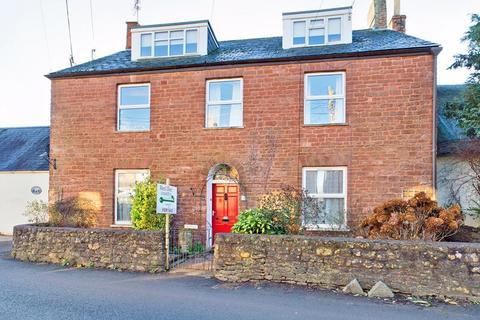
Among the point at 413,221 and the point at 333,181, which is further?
the point at 333,181

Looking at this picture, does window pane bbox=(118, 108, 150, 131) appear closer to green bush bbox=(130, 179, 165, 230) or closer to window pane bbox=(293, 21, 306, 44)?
green bush bbox=(130, 179, 165, 230)

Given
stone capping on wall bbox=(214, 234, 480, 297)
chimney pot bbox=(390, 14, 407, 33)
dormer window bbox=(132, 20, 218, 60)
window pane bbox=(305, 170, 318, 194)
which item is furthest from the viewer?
chimney pot bbox=(390, 14, 407, 33)

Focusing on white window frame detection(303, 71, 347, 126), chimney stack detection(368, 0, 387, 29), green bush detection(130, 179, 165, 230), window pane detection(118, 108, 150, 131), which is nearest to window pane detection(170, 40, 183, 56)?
window pane detection(118, 108, 150, 131)

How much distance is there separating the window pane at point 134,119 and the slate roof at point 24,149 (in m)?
6.32

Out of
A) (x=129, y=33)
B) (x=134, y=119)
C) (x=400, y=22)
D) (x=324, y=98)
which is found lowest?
(x=134, y=119)

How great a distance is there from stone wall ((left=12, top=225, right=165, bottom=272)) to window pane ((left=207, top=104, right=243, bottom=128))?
4.56m

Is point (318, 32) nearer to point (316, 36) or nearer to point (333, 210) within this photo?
point (316, 36)

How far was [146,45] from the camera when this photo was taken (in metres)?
13.8

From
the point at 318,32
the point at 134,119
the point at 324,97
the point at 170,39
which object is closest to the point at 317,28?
the point at 318,32

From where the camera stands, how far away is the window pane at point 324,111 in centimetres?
1144

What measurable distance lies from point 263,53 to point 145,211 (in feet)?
20.7

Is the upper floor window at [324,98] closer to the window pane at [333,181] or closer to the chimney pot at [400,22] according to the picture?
the window pane at [333,181]

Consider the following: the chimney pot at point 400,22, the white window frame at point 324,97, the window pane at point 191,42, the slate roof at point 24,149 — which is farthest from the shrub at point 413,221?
the slate roof at point 24,149

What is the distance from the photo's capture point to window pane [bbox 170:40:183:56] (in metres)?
13.6
